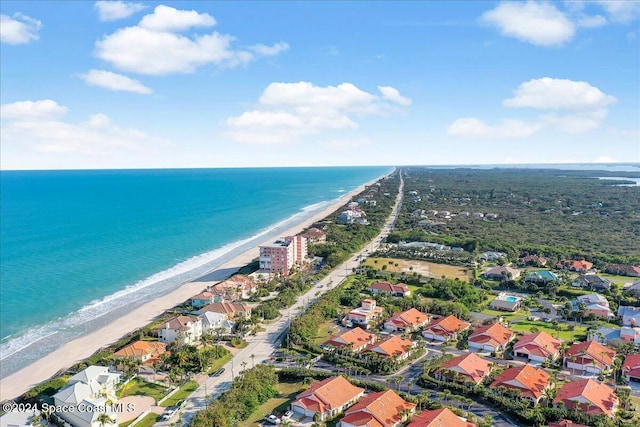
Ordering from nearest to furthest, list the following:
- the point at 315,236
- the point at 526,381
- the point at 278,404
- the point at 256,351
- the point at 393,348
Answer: the point at 278,404 < the point at 526,381 < the point at 393,348 < the point at 256,351 < the point at 315,236

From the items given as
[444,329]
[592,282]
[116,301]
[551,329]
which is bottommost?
[116,301]

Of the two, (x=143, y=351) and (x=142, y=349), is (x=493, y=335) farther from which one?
(x=142, y=349)

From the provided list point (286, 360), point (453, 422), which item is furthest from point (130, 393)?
point (453, 422)

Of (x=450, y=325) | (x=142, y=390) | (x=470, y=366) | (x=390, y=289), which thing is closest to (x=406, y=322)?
(x=450, y=325)

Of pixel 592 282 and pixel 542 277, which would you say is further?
pixel 542 277

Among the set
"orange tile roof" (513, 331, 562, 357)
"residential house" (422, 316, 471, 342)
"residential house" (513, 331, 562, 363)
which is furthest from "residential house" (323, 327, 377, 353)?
"orange tile roof" (513, 331, 562, 357)

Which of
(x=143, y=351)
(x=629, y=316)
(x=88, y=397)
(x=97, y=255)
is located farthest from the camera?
(x=97, y=255)

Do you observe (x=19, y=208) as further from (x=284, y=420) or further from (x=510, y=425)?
(x=510, y=425)
